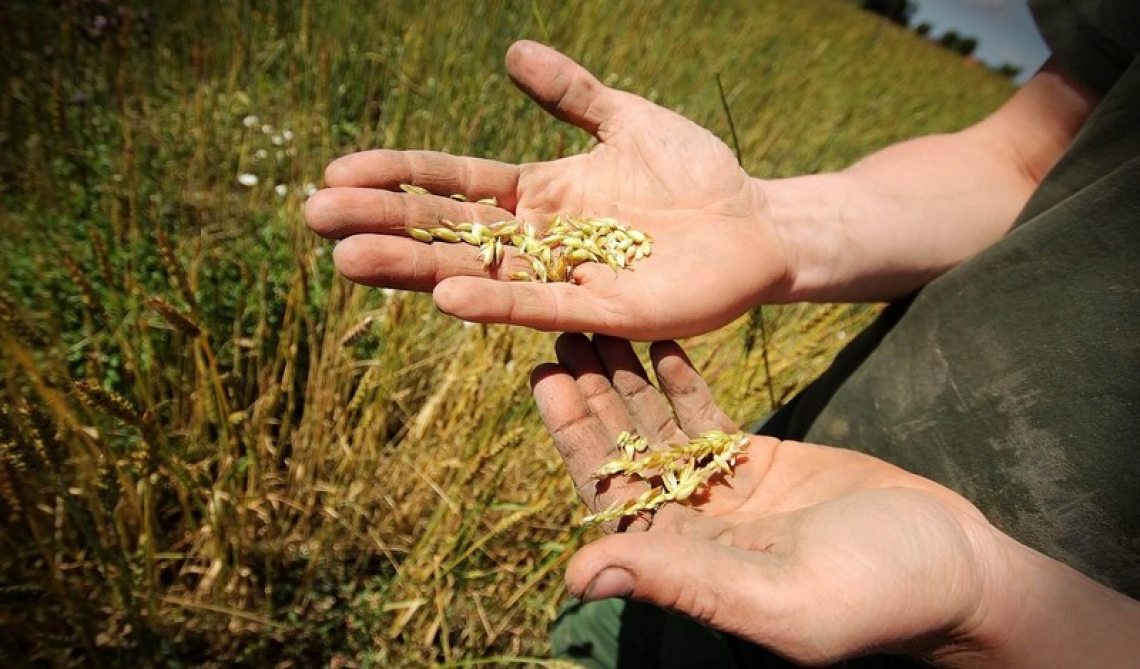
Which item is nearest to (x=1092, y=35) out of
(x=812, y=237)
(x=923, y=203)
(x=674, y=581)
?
(x=923, y=203)

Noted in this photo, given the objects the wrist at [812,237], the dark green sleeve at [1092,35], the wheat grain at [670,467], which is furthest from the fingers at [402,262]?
the dark green sleeve at [1092,35]

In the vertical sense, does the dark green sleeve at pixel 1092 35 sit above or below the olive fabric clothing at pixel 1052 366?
above

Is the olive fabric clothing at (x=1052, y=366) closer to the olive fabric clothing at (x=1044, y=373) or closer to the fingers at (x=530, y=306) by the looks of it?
the olive fabric clothing at (x=1044, y=373)

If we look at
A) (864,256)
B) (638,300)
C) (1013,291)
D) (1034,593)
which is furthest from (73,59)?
(1034,593)

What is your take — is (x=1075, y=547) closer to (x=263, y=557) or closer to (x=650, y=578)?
(x=650, y=578)

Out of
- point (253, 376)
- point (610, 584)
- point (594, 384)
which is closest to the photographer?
point (610, 584)

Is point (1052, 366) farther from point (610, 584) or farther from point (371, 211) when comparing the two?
point (371, 211)
